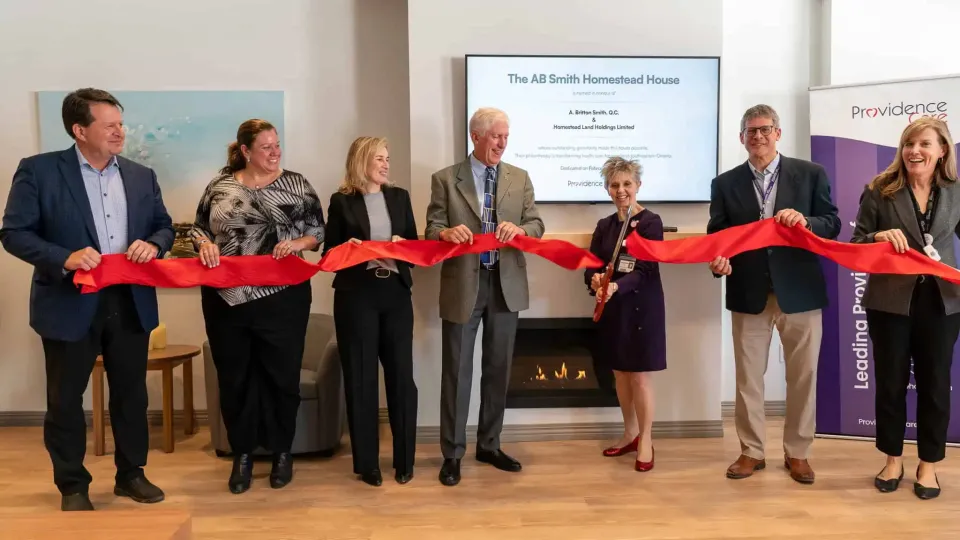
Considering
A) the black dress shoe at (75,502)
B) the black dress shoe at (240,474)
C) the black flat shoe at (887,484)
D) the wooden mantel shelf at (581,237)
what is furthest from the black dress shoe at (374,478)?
the black flat shoe at (887,484)

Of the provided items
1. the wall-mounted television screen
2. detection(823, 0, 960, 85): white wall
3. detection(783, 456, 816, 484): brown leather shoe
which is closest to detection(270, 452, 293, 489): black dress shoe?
the wall-mounted television screen

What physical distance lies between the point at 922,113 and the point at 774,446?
6.69 ft

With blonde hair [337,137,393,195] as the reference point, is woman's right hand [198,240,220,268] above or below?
below

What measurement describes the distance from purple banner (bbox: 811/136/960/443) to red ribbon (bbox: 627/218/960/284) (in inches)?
35.9

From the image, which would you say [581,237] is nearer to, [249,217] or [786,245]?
[786,245]

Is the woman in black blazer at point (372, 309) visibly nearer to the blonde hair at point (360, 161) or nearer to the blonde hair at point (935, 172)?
the blonde hair at point (360, 161)

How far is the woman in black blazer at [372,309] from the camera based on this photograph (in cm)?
325

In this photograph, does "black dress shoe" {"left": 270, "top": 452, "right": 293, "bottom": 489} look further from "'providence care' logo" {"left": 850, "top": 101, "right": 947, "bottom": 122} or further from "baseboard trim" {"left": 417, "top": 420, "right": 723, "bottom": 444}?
"'providence care' logo" {"left": 850, "top": 101, "right": 947, "bottom": 122}

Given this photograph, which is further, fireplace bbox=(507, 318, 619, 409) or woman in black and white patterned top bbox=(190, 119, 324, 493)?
fireplace bbox=(507, 318, 619, 409)

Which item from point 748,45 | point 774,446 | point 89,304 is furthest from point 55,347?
point 748,45

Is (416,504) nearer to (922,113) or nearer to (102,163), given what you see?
(102,163)

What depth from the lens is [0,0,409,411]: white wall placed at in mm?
4367

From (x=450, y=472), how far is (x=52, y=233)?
2076 mm

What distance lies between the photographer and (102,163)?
119 inches
